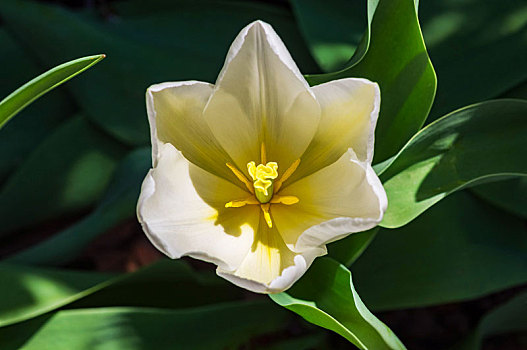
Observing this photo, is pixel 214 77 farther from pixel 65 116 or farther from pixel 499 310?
pixel 499 310

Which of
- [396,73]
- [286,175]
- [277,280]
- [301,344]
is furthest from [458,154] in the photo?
[301,344]

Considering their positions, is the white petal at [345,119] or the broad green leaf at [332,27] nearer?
the white petal at [345,119]

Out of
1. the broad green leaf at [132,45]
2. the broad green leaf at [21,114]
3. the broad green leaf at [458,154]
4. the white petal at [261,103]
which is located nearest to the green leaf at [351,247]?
the broad green leaf at [458,154]

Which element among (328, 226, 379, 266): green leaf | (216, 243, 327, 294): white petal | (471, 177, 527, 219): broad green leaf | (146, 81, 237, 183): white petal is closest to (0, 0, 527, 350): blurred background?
(471, 177, 527, 219): broad green leaf

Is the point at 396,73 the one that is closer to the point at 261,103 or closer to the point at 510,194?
the point at 261,103

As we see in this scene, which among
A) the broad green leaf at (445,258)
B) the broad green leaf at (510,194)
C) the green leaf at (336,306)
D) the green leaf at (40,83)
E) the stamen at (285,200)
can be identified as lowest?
the broad green leaf at (445,258)

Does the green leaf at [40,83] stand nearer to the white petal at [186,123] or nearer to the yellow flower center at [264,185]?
the white petal at [186,123]

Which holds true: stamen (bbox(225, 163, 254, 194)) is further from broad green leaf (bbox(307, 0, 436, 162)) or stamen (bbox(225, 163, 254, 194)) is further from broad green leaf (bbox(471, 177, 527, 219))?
broad green leaf (bbox(471, 177, 527, 219))
